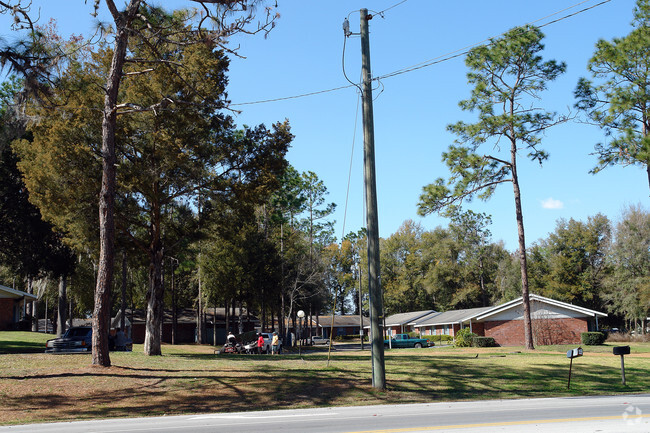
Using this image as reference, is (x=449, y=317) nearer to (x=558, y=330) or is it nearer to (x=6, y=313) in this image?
(x=558, y=330)

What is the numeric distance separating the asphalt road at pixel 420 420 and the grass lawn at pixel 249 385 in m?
1.35

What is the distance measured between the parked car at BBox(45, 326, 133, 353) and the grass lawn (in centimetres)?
607

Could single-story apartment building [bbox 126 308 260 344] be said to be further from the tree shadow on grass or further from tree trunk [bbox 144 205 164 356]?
the tree shadow on grass

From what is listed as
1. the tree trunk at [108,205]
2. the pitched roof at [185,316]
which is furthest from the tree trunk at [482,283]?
the tree trunk at [108,205]

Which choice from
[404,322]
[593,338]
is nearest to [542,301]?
[593,338]

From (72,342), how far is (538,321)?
3737cm

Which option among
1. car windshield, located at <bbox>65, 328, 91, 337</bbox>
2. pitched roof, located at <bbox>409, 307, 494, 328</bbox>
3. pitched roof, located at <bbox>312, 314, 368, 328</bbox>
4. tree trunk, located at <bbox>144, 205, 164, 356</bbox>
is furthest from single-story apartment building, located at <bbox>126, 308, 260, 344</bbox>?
tree trunk, located at <bbox>144, 205, 164, 356</bbox>

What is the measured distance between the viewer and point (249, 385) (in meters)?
14.6

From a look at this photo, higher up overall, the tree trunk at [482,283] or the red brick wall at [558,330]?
the tree trunk at [482,283]

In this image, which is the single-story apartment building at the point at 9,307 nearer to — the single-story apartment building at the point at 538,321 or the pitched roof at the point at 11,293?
the pitched roof at the point at 11,293

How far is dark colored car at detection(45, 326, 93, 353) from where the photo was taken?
24.8 metres

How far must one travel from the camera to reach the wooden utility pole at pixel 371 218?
45.5ft

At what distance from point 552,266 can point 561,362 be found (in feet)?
184

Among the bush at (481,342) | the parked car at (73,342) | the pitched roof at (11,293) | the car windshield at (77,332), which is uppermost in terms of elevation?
the pitched roof at (11,293)
